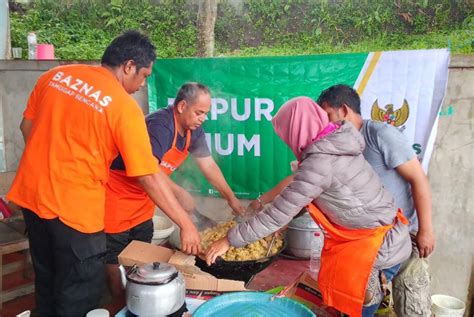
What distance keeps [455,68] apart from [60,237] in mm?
3440

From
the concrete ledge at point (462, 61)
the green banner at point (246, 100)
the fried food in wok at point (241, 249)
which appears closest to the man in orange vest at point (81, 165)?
the fried food in wok at point (241, 249)

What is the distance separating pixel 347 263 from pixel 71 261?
1.55 metres

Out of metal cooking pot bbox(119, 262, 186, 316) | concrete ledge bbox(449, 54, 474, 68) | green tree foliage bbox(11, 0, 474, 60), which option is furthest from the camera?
green tree foliage bbox(11, 0, 474, 60)

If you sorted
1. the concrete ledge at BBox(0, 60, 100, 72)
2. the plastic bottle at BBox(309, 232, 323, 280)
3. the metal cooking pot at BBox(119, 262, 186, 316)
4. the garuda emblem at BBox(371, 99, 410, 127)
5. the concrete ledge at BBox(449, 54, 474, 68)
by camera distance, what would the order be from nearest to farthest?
the metal cooking pot at BBox(119, 262, 186, 316) < the plastic bottle at BBox(309, 232, 323, 280) < the concrete ledge at BBox(449, 54, 474, 68) < the garuda emblem at BBox(371, 99, 410, 127) < the concrete ledge at BBox(0, 60, 100, 72)

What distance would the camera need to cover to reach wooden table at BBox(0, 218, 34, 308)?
3.90 m

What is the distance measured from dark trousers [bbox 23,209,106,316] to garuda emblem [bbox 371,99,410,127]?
8.69 feet

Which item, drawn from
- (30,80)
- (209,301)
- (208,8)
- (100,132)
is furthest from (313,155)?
(208,8)

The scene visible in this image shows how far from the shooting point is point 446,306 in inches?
139

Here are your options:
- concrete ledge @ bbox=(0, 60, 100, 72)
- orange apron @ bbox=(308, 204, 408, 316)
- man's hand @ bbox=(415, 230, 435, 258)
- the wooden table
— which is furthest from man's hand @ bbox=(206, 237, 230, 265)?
concrete ledge @ bbox=(0, 60, 100, 72)

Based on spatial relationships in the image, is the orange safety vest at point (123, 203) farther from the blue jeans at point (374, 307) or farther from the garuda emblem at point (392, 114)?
the garuda emblem at point (392, 114)

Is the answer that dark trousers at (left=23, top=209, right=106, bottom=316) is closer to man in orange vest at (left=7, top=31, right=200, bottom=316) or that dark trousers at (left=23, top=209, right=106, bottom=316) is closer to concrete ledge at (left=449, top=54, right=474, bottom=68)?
man in orange vest at (left=7, top=31, right=200, bottom=316)

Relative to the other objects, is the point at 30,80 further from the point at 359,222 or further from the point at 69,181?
the point at 359,222

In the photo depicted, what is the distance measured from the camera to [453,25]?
24.8 ft

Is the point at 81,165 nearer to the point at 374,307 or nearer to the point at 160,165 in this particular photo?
the point at 160,165
